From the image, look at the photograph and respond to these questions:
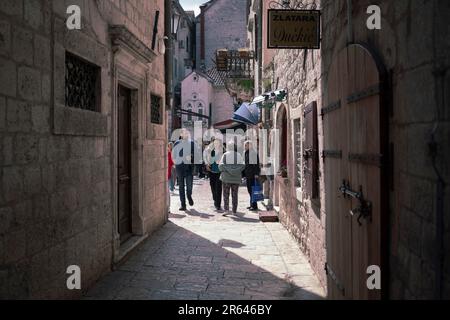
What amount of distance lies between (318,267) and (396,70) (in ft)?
9.73

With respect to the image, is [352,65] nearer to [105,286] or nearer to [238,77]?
[105,286]

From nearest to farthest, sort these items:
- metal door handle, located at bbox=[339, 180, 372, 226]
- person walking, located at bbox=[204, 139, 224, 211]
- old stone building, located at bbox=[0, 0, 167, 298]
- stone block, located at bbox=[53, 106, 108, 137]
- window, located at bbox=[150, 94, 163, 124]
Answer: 1. metal door handle, located at bbox=[339, 180, 372, 226]
2. old stone building, located at bbox=[0, 0, 167, 298]
3. stone block, located at bbox=[53, 106, 108, 137]
4. window, located at bbox=[150, 94, 163, 124]
5. person walking, located at bbox=[204, 139, 224, 211]

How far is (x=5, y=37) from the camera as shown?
9.25 ft

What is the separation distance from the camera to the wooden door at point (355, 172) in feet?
8.14

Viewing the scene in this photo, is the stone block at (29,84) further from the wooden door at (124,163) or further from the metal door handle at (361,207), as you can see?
the wooden door at (124,163)

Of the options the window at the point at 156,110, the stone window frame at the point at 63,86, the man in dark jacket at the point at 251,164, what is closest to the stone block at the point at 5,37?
the stone window frame at the point at 63,86

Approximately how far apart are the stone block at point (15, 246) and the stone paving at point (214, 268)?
4.49 ft

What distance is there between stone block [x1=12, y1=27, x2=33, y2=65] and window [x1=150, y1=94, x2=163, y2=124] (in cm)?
431

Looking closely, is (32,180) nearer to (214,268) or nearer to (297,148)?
(214,268)

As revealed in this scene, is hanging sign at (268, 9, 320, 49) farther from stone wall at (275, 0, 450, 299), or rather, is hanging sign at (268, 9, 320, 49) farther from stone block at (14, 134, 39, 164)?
stone block at (14, 134, 39, 164)

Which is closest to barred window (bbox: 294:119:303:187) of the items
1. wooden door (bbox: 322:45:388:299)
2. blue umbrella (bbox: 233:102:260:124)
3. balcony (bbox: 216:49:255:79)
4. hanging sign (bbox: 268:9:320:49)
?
hanging sign (bbox: 268:9:320:49)

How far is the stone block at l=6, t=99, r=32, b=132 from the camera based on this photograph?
2.86 meters

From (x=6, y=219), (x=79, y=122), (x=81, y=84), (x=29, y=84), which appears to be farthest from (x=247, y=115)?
(x=6, y=219)

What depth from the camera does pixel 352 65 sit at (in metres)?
2.95
